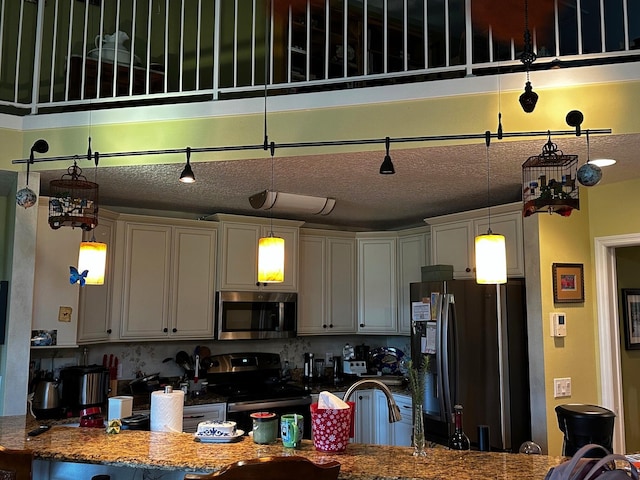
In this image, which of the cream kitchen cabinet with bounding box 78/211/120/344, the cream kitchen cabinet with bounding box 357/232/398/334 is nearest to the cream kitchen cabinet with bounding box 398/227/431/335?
the cream kitchen cabinet with bounding box 357/232/398/334

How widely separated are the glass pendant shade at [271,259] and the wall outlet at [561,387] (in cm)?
212

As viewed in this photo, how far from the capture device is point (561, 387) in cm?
389

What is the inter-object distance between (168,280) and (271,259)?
2.11m

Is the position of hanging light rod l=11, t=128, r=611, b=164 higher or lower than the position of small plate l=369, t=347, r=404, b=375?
higher

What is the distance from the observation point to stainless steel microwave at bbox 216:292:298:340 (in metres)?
5.02

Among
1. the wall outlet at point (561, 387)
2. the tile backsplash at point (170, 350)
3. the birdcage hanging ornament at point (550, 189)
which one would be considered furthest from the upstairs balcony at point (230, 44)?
the wall outlet at point (561, 387)

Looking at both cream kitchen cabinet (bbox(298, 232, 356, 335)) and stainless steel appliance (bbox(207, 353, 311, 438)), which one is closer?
stainless steel appliance (bbox(207, 353, 311, 438))

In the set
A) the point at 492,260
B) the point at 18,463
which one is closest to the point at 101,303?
the point at 18,463

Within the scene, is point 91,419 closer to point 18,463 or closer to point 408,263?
point 18,463

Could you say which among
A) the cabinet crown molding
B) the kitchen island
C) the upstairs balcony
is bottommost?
the kitchen island

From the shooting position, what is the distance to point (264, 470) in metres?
1.87

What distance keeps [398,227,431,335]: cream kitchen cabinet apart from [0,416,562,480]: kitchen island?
9.92 feet

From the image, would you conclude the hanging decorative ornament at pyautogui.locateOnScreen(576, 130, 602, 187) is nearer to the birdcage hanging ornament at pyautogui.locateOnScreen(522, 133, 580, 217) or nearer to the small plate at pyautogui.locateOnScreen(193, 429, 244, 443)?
the birdcage hanging ornament at pyautogui.locateOnScreen(522, 133, 580, 217)

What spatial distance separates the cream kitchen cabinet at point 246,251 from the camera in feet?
16.6
